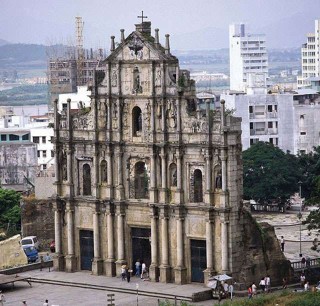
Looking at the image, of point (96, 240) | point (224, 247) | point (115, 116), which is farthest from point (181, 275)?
point (115, 116)

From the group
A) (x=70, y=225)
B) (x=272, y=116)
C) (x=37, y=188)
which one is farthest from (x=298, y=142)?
(x=70, y=225)

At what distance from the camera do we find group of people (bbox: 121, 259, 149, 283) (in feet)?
278

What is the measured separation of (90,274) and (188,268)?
6.55 m

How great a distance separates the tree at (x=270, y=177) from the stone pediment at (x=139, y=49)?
36970mm

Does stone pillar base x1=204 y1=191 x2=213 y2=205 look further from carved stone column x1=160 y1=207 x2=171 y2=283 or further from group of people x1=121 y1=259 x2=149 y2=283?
group of people x1=121 y1=259 x2=149 y2=283

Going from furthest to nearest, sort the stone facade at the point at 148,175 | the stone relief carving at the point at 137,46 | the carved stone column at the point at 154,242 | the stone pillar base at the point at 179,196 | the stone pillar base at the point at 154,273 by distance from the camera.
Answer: the stone relief carving at the point at 137,46 → the carved stone column at the point at 154,242 → the stone pillar base at the point at 154,273 → the stone pillar base at the point at 179,196 → the stone facade at the point at 148,175

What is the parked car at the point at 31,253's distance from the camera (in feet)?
312

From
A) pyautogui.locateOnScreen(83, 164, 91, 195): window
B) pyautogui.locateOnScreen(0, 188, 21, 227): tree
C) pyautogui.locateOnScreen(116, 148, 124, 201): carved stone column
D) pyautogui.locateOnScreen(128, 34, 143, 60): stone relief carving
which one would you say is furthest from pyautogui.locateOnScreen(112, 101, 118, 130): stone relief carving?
pyautogui.locateOnScreen(0, 188, 21, 227): tree

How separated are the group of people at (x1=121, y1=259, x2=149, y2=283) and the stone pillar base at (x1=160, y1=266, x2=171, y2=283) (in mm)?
1473

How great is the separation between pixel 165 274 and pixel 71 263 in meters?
6.82

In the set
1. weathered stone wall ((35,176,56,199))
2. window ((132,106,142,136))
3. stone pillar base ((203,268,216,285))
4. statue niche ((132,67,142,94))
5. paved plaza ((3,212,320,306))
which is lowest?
paved plaza ((3,212,320,306))

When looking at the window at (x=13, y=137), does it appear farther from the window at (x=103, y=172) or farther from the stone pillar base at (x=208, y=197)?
the stone pillar base at (x=208, y=197)

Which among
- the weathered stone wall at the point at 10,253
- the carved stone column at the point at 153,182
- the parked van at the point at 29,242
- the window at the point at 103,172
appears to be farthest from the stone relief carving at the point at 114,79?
the parked van at the point at 29,242

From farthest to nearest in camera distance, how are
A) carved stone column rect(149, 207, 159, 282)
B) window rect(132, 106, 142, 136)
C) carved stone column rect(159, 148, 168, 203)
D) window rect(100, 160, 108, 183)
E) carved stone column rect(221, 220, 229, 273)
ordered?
window rect(100, 160, 108, 183)
window rect(132, 106, 142, 136)
carved stone column rect(149, 207, 159, 282)
carved stone column rect(159, 148, 168, 203)
carved stone column rect(221, 220, 229, 273)
